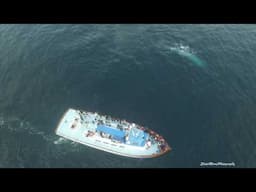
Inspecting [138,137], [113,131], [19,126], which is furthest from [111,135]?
[19,126]

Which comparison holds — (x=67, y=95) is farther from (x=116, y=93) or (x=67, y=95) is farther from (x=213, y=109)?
(x=213, y=109)

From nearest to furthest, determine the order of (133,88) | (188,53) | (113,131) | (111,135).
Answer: (111,135) < (113,131) < (133,88) < (188,53)

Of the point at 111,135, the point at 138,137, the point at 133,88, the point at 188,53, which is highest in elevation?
the point at 188,53

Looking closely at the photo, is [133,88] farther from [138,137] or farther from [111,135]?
[111,135]

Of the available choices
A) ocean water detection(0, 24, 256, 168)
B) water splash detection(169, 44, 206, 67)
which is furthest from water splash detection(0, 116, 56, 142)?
water splash detection(169, 44, 206, 67)

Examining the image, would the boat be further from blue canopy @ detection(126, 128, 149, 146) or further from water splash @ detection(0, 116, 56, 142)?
water splash @ detection(0, 116, 56, 142)
